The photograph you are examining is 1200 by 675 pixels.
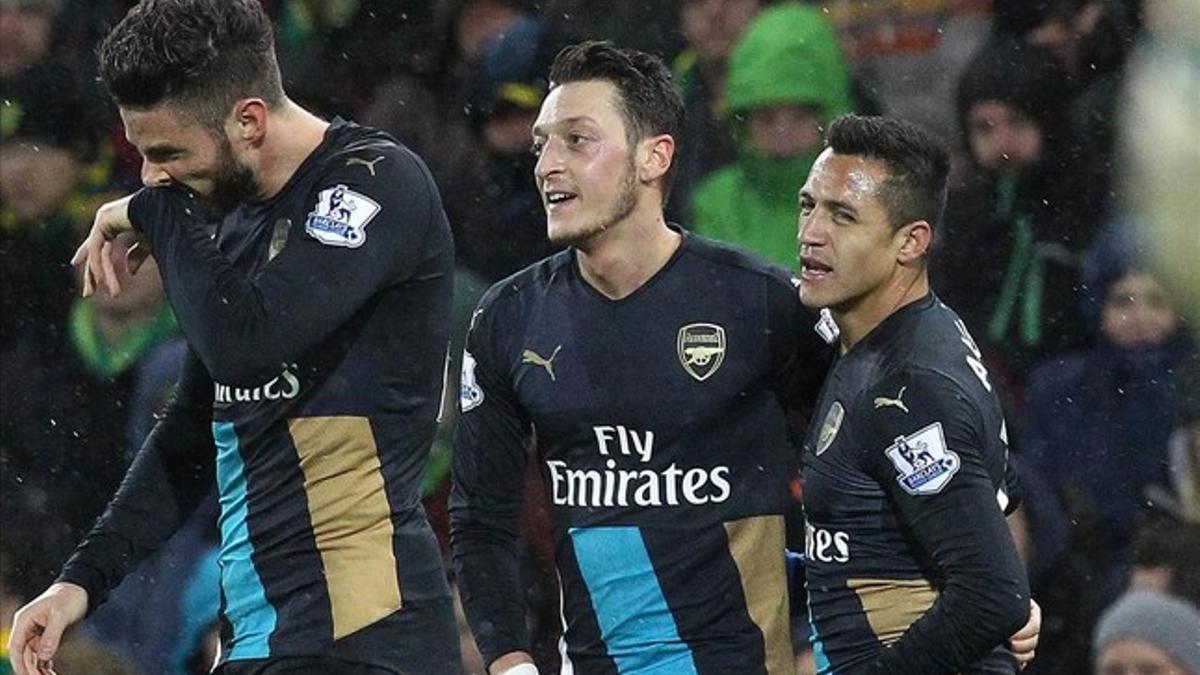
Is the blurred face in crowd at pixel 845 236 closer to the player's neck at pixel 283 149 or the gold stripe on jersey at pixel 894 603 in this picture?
the gold stripe on jersey at pixel 894 603

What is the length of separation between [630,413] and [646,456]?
0.27ft

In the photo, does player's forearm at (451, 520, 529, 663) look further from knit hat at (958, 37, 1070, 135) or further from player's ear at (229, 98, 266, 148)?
knit hat at (958, 37, 1070, 135)

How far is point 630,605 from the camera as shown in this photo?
163 inches

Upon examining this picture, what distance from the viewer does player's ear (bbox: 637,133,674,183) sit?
14.1 ft

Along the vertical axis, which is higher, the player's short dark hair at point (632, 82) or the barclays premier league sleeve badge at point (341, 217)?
the player's short dark hair at point (632, 82)

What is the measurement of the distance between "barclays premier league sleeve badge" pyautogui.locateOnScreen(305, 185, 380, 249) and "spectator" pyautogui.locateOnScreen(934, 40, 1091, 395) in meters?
2.59

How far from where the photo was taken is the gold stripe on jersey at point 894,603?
3.90 meters

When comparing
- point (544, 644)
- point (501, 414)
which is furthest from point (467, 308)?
point (501, 414)

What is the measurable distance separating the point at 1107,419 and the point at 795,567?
5.91 ft

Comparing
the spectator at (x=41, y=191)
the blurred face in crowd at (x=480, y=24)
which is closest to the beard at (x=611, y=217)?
the blurred face in crowd at (x=480, y=24)

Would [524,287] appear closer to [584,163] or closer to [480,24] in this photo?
[584,163]

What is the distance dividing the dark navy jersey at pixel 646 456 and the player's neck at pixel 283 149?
0.60 meters

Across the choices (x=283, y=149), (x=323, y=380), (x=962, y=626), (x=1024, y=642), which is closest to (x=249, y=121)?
(x=283, y=149)

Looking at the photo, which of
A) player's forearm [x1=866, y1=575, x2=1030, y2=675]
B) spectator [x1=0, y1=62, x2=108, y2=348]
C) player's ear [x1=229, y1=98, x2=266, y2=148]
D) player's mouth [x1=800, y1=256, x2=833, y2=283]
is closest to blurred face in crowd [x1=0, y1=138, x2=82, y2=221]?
spectator [x1=0, y1=62, x2=108, y2=348]
